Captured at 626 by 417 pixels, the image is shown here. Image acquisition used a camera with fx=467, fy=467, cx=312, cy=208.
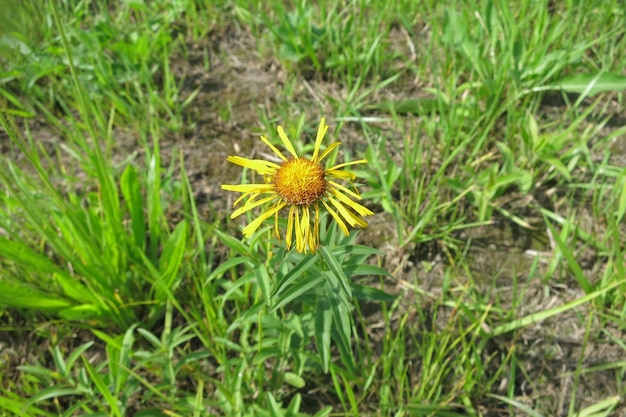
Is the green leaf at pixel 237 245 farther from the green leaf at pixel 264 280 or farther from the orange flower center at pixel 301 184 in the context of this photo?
the orange flower center at pixel 301 184

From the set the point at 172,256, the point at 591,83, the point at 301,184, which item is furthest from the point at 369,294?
the point at 591,83

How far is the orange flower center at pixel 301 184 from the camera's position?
103cm

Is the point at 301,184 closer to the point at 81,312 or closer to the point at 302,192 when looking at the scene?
the point at 302,192

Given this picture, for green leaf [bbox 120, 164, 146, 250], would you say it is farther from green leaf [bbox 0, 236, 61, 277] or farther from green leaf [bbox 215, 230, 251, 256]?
green leaf [bbox 215, 230, 251, 256]

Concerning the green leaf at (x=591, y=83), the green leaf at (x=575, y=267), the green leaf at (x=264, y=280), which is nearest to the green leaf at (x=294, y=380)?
the green leaf at (x=264, y=280)

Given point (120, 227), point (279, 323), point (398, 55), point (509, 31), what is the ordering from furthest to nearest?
point (398, 55) < point (509, 31) < point (120, 227) < point (279, 323)

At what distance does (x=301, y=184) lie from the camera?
1.03 m

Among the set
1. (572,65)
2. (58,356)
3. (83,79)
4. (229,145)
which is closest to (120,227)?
(58,356)

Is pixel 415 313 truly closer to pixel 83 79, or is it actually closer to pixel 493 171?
pixel 493 171

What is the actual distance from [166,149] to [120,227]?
0.55 metres

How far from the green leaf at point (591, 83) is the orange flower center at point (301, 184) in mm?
1342

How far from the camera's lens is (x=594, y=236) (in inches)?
66.2

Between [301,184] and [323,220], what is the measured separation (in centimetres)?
10

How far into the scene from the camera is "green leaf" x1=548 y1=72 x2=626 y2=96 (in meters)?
1.84
